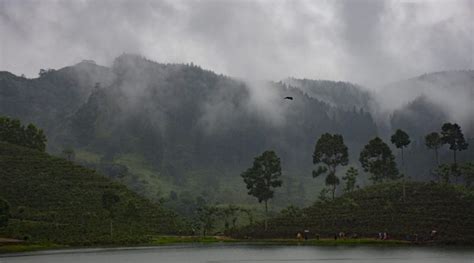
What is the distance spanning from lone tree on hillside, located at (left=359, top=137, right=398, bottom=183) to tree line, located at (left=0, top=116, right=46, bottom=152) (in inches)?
3575

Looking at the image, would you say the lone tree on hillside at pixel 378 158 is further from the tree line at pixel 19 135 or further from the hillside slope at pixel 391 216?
the tree line at pixel 19 135

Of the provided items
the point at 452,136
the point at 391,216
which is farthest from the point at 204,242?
the point at 452,136

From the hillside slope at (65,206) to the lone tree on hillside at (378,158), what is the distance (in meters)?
44.4

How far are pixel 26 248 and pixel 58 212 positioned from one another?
97.4 ft

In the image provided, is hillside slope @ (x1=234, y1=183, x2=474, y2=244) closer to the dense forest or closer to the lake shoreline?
the lake shoreline

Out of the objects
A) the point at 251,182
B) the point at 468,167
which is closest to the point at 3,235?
the point at 251,182

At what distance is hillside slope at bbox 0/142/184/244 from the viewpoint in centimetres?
9856

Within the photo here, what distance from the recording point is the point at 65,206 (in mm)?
115125

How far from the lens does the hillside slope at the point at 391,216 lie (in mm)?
91562

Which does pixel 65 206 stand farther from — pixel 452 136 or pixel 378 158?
pixel 452 136

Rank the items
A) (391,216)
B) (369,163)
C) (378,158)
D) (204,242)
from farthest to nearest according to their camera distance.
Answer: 1. (369,163)
2. (378,158)
3. (391,216)
4. (204,242)

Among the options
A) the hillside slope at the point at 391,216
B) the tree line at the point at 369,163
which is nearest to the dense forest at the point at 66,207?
the tree line at the point at 369,163

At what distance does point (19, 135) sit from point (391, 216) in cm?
10847

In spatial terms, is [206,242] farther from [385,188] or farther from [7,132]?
[7,132]
